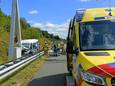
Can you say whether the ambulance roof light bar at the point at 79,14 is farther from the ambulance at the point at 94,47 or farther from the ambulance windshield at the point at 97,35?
the ambulance windshield at the point at 97,35

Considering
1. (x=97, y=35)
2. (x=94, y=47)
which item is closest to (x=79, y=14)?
(x=97, y=35)

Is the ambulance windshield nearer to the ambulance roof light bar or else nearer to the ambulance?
the ambulance

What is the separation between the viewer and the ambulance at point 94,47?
8148mm

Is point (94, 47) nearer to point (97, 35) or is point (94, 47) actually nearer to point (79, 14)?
point (97, 35)

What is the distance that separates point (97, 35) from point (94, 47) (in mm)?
357

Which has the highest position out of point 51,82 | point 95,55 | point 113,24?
point 113,24

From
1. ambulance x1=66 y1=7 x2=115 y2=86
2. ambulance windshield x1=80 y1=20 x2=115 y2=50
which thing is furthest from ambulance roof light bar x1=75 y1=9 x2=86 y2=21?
ambulance windshield x1=80 y1=20 x2=115 y2=50

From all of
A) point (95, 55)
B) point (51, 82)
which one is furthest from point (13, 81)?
point (95, 55)

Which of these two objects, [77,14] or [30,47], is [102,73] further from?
[30,47]

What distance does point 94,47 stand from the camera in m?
9.59

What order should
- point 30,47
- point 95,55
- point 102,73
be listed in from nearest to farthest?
point 102,73
point 95,55
point 30,47

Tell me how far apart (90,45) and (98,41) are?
217 millimetres

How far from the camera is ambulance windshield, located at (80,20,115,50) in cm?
959

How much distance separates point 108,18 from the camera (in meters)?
10.1
